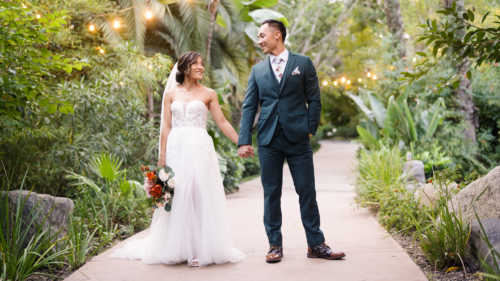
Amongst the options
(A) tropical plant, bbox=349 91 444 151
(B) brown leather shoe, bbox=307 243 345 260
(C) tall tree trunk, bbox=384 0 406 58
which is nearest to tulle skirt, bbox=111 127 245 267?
(B) brown leather shoe, bbox=307 243 345 260

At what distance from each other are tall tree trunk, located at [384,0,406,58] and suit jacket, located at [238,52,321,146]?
11.7m

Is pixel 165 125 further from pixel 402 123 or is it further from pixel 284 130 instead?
pixel 402 123

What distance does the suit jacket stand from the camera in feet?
13.1

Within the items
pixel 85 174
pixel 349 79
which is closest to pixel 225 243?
pixel 85 174

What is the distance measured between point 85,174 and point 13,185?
1039mm

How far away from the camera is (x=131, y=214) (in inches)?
238

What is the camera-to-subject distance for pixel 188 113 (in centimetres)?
434

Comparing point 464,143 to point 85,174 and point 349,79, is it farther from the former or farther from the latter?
point 349,79

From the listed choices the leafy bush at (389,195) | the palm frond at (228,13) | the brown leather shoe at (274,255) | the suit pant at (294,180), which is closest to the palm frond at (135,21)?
the palm frond at (228,13)

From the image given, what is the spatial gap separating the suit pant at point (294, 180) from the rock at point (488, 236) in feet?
4.09

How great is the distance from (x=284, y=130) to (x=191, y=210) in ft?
3.86

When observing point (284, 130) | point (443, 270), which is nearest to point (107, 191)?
point (284, 130)

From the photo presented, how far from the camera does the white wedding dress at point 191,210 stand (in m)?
4.13

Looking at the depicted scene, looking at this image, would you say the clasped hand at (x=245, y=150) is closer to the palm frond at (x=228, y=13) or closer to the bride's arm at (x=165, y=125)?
the bride's arm at (x=165, y=125)
